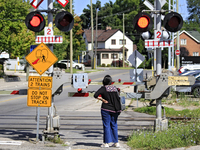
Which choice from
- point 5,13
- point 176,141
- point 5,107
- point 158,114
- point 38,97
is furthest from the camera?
point 5,13

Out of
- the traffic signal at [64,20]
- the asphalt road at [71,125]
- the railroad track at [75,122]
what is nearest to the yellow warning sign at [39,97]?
the asphalt road at [71,125]

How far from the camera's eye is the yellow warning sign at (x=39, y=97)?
811 centimetres

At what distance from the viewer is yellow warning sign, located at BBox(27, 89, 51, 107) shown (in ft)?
26.6

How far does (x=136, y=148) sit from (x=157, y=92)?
1574mm

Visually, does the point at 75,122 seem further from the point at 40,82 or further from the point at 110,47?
the point at 110,47

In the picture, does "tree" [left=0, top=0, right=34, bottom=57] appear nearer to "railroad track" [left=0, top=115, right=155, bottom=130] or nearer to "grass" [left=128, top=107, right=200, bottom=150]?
"railroad track" [left=0, top=115, right=155, bottom=130]

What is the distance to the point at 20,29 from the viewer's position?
A: 96.1 feet

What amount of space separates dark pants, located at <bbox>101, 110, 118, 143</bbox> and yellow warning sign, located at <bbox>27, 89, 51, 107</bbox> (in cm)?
135

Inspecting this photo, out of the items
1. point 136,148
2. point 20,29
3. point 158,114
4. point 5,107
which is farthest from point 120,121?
point 20,29

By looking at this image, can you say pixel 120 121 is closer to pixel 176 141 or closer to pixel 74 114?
pixel 74 114

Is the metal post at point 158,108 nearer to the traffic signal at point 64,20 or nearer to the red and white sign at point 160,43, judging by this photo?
the red and white sign at point 160,43

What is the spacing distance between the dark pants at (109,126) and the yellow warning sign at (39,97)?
4.44 ft

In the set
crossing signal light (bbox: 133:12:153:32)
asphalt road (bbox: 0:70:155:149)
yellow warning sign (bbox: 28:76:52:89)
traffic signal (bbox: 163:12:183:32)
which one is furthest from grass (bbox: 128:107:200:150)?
crossing signal light (bbox: 133:12:153:32)

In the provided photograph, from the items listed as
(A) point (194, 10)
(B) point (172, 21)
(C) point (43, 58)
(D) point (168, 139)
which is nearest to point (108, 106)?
(D) point (168, 139)
